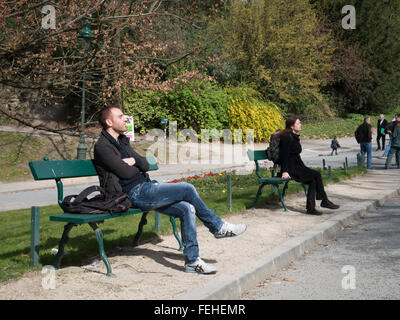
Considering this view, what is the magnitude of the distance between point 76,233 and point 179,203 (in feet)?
7.70

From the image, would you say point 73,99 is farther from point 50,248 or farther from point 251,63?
point 50,248

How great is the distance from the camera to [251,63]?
30.1 metres

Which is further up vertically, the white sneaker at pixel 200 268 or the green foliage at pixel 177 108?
the green foliage at pixel 177 108

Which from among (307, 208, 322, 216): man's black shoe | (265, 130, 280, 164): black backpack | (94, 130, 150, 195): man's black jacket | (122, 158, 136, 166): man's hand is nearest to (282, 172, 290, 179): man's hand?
(265, 130, 280, 164): black backpack

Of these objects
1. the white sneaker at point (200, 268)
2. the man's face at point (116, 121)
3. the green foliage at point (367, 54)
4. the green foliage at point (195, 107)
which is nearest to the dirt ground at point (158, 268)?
the white sneaker at point (200, 268)

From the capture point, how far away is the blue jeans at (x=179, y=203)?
15.8 ft

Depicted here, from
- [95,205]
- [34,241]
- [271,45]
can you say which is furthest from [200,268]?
[271,45]

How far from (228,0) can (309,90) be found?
826 cm

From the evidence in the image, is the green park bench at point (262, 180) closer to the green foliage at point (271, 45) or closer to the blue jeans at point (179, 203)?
the blue jeans at point (179, 203)

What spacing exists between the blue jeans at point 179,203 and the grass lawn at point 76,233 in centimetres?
98

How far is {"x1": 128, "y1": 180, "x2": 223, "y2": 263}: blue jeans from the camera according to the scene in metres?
4.81

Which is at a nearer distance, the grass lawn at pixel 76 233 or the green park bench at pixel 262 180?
the grass lawn at pixel 76 233

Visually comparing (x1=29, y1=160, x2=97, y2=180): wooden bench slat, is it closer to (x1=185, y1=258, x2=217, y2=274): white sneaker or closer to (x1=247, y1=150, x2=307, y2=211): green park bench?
(x1=185, y1=258, x2=217, y2=274): white sneaker
